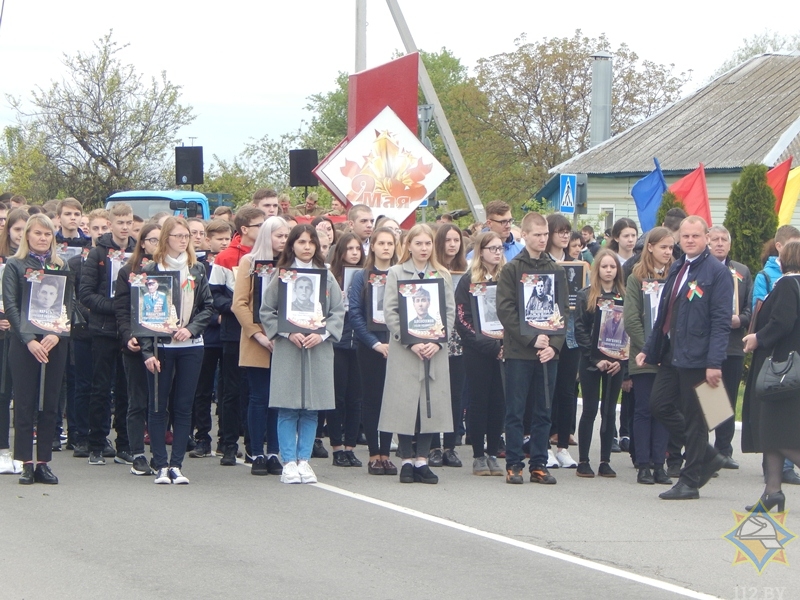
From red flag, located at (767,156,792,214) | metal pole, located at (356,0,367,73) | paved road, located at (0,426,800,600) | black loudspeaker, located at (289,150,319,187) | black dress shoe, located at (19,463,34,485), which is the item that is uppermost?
metal pole, located at (356,0,367,73)

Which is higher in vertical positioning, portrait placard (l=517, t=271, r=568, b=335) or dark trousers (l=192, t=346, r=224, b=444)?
portrait placard (l=517, t=271, r=568, b=335)

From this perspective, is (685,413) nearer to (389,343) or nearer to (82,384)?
(389,343)

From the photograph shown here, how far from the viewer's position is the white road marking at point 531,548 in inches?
253

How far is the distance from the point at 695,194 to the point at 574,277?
6.84 meters

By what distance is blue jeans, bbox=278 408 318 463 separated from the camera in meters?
9.66

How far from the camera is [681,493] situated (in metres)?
9.05

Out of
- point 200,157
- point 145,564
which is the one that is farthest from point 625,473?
point 200,157

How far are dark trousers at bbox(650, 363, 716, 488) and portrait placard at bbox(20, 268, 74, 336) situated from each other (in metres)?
4.72

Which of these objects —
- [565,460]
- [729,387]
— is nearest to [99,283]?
[565,460]

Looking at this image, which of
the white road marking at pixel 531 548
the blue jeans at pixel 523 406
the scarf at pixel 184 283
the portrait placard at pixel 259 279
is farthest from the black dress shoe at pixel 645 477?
the scarf at pixel 184 283

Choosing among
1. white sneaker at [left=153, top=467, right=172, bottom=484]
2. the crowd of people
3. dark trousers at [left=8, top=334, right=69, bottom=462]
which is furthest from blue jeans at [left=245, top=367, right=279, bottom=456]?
dark trousers at [left=8, top=334, right=69, bottom=462]

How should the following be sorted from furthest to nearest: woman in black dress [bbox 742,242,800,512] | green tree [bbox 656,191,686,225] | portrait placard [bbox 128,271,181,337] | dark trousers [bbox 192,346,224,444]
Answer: green tree [bbox 656,191,686,225] → dark trousers [bbox 192,346,224,444] → portrait placard [bbox 128,271,181,337] → woman in black dress [bbox 742,242,800,512]

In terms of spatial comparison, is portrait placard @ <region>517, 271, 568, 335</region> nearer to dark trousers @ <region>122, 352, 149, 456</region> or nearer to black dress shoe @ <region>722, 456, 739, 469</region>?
black dress shoe @ <region>722, 456, 739, 469</region>

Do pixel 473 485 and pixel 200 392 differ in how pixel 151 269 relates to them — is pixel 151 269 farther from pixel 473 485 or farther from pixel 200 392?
pixel 473 485
